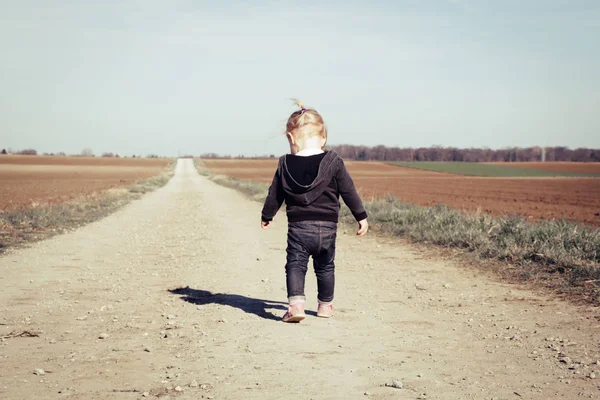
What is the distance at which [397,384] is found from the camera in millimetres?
3551

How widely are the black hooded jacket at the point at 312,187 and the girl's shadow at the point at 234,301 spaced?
989mm

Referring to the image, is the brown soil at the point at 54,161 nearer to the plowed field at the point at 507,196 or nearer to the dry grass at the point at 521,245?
the plowed field at the point at 507,196

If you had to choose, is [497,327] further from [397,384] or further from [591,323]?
[397,384]

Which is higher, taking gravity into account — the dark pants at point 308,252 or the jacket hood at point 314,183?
the jacket hood at point 314,183

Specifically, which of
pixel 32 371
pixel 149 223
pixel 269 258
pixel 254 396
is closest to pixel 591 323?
pixel 254 396

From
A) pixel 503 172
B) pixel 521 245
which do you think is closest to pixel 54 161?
pixel 503 172

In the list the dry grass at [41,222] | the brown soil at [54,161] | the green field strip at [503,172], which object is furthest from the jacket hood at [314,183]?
the brown soil at [54,161]

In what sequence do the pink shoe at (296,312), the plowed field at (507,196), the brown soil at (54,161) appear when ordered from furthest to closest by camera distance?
1. the brown soil at (54,161)
2. the plowed field at (507,196)
3. the pink shoe at (296,312)

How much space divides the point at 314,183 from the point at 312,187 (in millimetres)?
49

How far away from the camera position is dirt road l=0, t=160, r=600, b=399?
3607mm

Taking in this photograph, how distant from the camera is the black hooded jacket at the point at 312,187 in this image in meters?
5.18

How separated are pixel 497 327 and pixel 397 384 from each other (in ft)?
6.57

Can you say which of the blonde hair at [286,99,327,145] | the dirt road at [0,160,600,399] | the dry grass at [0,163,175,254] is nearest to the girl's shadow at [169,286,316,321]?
the dirt road at [0,160,600,399]

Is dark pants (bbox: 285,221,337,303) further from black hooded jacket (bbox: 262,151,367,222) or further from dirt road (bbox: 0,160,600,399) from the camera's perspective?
dirt road (bbox: 0,160,600,399)
